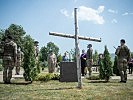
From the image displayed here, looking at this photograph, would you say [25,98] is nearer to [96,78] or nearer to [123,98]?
[123,98]

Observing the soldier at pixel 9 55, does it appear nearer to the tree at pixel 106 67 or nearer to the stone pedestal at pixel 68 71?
the stone pedestal at pixel 68 71

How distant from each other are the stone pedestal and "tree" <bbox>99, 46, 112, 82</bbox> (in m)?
1.90

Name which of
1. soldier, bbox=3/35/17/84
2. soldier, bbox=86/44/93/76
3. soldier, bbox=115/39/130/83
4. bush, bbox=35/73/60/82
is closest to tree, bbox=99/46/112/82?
soldier, bbox=115/39/130/83

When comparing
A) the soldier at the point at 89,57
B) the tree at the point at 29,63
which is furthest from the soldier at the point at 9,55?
the soldier at the point at 89,57

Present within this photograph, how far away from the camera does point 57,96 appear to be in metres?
8.91

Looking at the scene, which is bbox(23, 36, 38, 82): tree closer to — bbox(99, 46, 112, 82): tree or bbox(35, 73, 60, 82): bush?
bbox(35, 73, 60, 82): bush

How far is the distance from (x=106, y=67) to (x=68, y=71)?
263 centimetres

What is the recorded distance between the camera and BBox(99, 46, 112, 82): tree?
15245 millimetres

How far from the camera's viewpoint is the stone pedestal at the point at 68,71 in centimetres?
1395

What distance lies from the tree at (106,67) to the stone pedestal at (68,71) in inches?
74.8

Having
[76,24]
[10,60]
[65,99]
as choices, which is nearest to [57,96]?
[65,99]

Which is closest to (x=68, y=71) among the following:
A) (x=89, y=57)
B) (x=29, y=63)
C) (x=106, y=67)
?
(x=29, y=63)

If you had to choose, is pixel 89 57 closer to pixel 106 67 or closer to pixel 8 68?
pixel 106 67

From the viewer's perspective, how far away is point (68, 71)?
13977 mm
